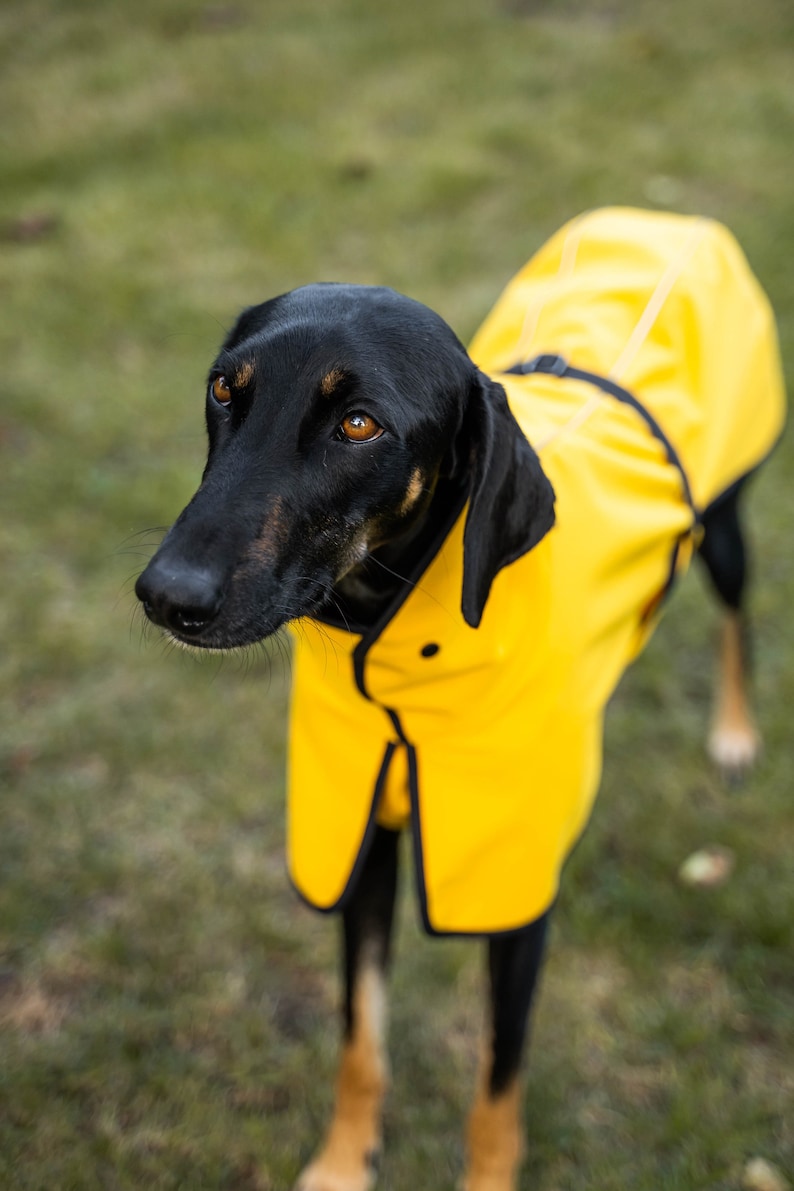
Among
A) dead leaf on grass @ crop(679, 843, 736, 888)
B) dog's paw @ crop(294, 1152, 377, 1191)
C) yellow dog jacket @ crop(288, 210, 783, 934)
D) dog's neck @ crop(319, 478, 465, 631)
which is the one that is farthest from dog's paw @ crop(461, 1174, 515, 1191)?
dog's neck @ crop(319, 478, 465, 631)

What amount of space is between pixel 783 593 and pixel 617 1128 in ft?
8.41

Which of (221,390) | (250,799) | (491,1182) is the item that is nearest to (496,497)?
(221,390)

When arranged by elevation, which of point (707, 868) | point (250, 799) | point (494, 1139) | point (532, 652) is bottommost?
point (250, 799)

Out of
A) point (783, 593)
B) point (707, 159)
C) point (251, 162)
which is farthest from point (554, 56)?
point (783, 593)

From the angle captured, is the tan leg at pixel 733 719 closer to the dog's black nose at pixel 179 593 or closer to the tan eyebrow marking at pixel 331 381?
the tan eyebrow marking at pixel 331 381

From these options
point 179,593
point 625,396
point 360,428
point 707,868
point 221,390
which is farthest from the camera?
point 707,868

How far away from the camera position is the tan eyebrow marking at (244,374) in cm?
183

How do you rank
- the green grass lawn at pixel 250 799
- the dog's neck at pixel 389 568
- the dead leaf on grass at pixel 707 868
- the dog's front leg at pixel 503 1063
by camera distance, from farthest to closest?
the dead leaf on grass at pixel 707 868
the green grass lawn at pixel 250 799
the dog's front leg at pixel 503 1063
the dog's neck at pixel 389 568

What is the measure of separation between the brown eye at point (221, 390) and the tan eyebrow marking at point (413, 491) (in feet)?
1.30

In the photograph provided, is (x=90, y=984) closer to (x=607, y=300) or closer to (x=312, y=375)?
(x=312, y=375)

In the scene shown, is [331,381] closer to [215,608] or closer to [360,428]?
[360,428]

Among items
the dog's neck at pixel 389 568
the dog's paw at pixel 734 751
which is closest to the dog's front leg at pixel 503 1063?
the dog's neck at pixel 389 568

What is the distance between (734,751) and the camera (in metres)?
3.59

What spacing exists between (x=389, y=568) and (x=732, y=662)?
2110 mm
